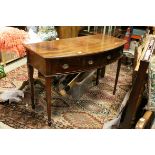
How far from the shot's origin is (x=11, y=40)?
1.14 metres

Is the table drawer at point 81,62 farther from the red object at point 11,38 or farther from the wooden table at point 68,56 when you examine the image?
the red object at point 11,38

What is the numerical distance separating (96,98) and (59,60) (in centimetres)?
82

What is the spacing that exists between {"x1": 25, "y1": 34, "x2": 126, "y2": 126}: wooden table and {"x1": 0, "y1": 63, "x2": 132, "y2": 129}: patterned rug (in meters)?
0.12

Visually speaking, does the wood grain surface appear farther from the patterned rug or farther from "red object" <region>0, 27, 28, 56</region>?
the patterned rug

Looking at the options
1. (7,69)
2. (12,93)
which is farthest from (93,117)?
(7,69)

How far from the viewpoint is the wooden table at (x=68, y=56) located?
4.36 ft

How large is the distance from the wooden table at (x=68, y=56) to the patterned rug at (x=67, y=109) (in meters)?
0.12

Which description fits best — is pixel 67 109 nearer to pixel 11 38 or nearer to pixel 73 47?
pixel 73 47

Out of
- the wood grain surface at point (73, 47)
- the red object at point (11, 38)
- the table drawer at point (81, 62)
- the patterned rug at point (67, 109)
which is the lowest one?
the patterned rug at point (67, 109)

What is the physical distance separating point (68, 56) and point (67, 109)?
658mm

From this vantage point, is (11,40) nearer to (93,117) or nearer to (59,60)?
(59,60)

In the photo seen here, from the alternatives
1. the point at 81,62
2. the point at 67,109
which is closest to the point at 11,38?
the point at 81,62

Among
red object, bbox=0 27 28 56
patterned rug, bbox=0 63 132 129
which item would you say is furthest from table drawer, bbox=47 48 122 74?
patterned rug, bbox=0 63 132 129

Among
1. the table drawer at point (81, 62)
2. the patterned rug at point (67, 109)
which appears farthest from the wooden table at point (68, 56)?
the patterned rug at point (67, 109)
